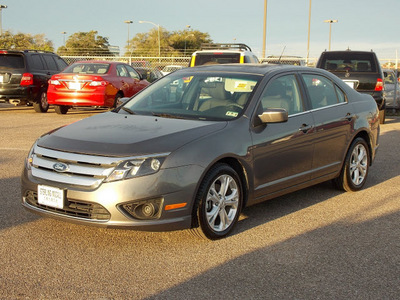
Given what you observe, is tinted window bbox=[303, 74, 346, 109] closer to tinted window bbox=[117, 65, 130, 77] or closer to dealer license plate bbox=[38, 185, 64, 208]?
dealer license plate bbox=[38, 185, 64, 208]

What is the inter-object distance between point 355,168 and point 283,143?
1826 mm

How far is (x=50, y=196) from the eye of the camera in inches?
195

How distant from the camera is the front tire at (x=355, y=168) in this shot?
23.7 feet

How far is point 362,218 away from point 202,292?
105 inches

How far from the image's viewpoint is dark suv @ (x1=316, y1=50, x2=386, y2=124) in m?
14.8

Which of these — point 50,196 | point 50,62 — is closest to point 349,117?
point 50,196

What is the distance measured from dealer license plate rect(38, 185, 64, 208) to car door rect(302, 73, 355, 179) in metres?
2.91

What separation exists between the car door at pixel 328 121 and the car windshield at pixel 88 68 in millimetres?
10337

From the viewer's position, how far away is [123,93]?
16641mm

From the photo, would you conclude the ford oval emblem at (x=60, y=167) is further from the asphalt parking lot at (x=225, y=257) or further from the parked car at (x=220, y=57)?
the parked car at (x=220, y=57)

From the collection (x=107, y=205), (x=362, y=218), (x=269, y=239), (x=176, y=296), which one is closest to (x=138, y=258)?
(x=107, y=205)

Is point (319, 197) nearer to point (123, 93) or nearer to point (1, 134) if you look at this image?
point (1, 134)

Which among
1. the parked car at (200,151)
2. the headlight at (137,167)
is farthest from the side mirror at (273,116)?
the headlight at (137,167)

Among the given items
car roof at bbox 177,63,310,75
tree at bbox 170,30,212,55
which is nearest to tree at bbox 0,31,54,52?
tree at bbox 170,30,212,55
